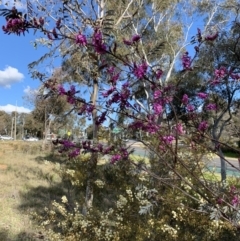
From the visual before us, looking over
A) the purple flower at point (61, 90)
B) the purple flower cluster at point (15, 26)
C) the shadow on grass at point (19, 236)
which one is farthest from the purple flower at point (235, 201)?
the shadow on grass at point (19, 236)

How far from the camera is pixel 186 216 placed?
440cm

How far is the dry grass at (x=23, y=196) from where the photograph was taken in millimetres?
5743

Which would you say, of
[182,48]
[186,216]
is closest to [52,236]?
[186,216]

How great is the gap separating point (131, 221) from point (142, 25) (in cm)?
1526

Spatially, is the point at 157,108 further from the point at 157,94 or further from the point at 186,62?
the point at 186,62

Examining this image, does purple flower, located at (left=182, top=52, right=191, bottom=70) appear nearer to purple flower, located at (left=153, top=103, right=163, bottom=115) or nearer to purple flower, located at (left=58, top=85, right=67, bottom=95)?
purple flower, located at (left=153, top=103, right=163, bottom=115)

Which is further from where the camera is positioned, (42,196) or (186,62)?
(42,196)

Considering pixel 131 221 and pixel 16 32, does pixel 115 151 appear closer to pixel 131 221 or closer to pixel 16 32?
pixel 16 32

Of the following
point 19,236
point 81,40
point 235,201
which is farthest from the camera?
point 19,236

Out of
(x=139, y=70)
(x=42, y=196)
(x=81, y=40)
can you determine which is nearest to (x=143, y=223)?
(x=139, y=70)

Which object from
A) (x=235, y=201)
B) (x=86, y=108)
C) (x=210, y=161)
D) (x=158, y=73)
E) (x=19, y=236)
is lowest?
(x=19, y=236)

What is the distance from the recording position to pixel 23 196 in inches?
330

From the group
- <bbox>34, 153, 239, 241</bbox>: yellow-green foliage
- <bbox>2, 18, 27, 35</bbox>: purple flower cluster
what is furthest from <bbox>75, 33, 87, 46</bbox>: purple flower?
<bbox>34, 153, 239, 241</bbox>: yellow-green foliage

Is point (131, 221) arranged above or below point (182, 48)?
below
